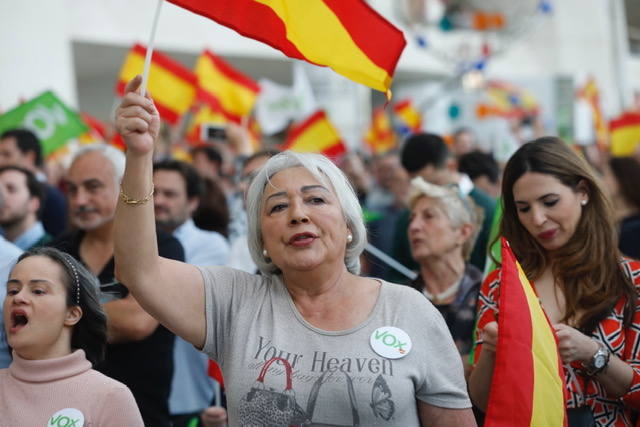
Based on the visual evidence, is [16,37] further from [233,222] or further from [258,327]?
[258,327]

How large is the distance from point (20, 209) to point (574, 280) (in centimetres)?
320

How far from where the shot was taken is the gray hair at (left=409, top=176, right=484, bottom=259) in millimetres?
4195

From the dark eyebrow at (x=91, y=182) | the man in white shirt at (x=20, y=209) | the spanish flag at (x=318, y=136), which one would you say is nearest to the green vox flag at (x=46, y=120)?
the spanish flag at (x=318, y=136)

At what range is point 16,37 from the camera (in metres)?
13.1

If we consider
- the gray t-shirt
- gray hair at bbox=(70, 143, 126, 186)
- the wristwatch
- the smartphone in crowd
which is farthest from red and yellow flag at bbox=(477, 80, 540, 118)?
the gray t-shirt

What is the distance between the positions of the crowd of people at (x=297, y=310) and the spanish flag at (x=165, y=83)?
3.70 meters

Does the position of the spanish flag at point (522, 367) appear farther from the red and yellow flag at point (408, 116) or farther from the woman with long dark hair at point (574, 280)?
the red and yellow flag at point (408, 116)

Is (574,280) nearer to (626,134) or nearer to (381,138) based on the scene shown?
(626,134)

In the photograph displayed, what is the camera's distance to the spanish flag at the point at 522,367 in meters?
2.42

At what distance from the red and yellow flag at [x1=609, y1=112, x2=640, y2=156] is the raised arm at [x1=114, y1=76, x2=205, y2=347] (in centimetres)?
877

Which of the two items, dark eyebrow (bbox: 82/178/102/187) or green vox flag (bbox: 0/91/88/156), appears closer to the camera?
dark eyebrow (bbox: 82/178/102/187)

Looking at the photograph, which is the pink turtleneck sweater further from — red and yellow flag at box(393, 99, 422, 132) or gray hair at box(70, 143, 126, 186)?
red and yellow flag at box(393, 99, 422, 132)

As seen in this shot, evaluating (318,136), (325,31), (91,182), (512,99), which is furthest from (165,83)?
(512,99)

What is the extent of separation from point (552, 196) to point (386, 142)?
12.1 meters
